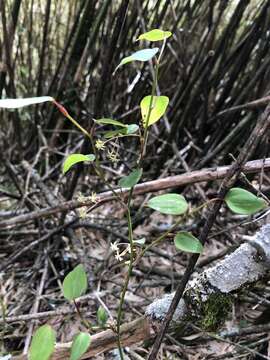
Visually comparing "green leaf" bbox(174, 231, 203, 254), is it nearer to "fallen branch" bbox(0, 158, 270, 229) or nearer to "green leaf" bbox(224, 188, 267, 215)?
"green leaf" bbox(224, 188, 267, 215)

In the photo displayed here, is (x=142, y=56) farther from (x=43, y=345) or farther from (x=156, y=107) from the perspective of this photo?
(x=43, y=345)

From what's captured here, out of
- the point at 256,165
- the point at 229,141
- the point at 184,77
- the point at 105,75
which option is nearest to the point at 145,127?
the point at 256,165

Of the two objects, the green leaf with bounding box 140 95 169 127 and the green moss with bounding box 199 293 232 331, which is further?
the green moss with bounding box 199 293 232 331

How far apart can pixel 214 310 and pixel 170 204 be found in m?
0.22

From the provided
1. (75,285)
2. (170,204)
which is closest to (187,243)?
(170,204)

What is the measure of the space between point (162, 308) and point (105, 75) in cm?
51

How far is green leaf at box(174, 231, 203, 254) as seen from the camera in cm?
52

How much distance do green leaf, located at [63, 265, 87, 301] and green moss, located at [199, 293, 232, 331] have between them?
0.64 feet

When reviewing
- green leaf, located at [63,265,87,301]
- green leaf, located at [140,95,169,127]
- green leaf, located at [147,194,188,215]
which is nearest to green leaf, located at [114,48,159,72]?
green leaf, located at [140,95,169,127]

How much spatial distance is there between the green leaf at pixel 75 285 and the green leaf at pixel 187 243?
0.13m

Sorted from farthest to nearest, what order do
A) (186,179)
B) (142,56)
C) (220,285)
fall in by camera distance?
(186,179)
(220,285)
(142,56)

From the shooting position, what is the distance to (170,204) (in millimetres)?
535

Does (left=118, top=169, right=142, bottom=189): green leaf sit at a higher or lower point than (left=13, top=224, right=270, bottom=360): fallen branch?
higher

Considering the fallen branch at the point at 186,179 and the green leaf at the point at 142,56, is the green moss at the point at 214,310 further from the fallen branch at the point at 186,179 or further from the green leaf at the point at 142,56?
the green leaf at the point at 142,56
